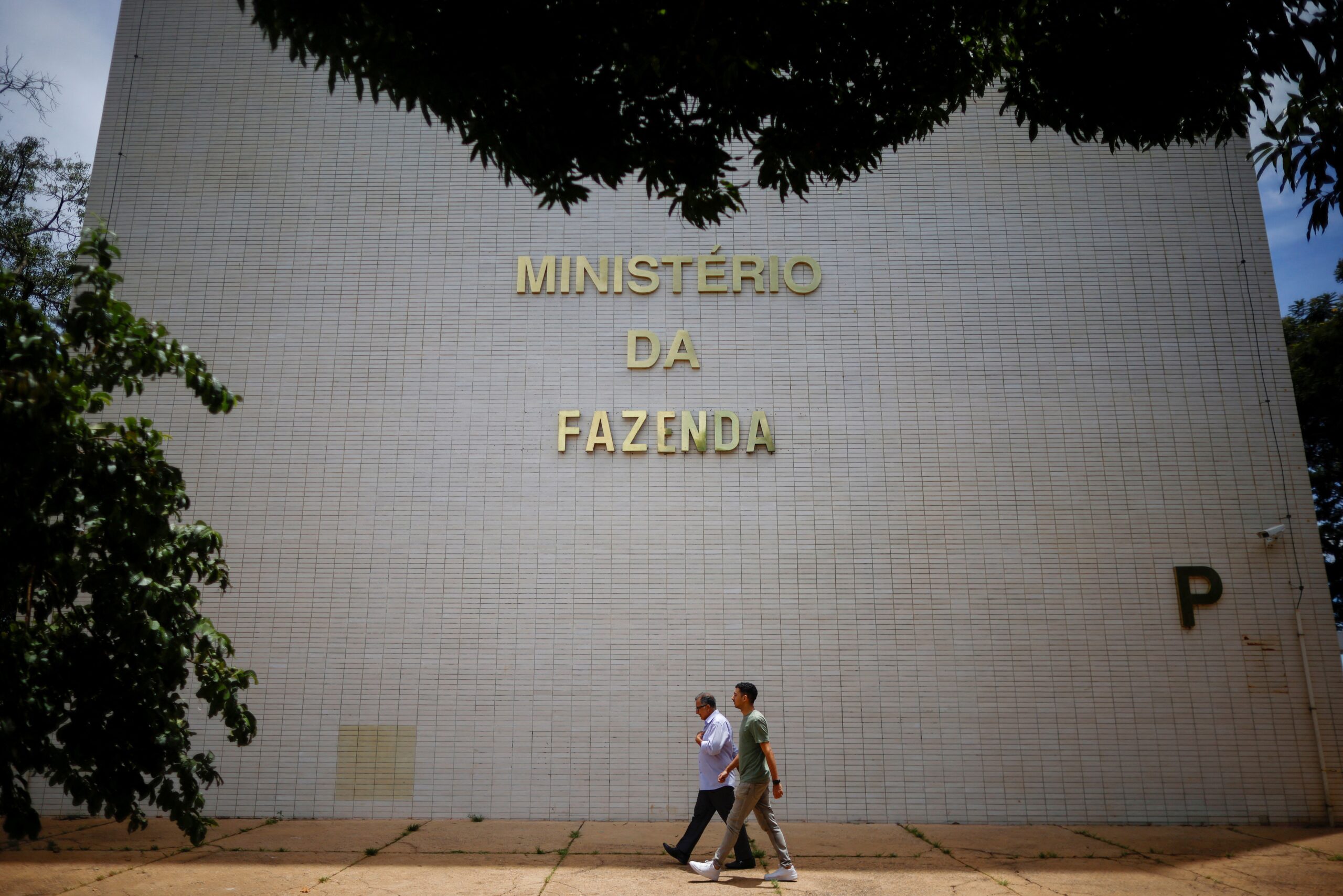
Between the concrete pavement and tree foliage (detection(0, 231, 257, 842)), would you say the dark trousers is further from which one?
tree foliage (detection(0, 231, 257, 842))

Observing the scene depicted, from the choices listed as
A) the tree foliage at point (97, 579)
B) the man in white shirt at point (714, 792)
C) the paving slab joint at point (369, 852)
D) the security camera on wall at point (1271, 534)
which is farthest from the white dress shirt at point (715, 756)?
the security camera on wall at point (1271, 534)

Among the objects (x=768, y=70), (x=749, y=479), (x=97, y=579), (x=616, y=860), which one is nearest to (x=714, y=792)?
(x=616, y=860)

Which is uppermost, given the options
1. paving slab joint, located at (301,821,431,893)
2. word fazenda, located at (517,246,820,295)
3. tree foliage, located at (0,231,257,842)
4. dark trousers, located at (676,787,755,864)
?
word fazenda, located at (517,246,820,295)

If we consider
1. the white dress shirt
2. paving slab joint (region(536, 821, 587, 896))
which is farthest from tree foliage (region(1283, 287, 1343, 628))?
paving slab joint (region(536, 821, 587, 896))

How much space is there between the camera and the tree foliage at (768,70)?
449 cm

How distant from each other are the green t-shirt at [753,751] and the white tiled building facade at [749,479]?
2628 millimetres

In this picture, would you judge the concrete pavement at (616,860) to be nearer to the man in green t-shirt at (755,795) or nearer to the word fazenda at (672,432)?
the man in green t-shirt at (755,795)

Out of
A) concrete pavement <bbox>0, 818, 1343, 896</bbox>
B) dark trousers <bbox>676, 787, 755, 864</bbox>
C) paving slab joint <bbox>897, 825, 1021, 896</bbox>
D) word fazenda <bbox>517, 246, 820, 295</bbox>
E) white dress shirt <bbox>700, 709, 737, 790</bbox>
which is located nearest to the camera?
concrete pavement <bbox>0, 818, 1343, 896</bbox>

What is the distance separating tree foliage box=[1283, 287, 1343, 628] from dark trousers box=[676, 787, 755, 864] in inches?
491

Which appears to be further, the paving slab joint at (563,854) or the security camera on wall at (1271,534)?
the security camera on wall at (1271,534)

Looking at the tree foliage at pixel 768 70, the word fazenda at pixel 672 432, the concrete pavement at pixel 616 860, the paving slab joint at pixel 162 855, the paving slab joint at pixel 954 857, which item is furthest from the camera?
the word fazenda at pixel 672 432

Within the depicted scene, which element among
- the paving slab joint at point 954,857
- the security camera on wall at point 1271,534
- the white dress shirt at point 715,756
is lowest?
the paving slab joint at point 954,857

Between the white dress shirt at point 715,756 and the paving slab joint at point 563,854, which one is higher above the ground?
the white dress shirt at point 715,756

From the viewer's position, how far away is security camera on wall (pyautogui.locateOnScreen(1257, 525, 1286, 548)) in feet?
33.2
